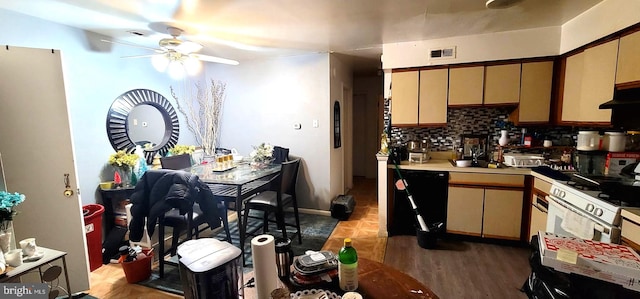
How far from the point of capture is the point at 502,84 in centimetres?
287

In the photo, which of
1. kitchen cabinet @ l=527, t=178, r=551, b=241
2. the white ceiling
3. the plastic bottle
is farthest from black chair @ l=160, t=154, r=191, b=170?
kitchen cabinet @ l=527, t=178, r=551, b=241

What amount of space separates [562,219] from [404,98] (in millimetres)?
1803

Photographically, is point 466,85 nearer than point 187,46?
No

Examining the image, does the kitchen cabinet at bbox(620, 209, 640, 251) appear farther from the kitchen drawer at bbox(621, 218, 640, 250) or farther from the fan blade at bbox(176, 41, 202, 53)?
the fan blade at bbox(176, 41, 202, 53)

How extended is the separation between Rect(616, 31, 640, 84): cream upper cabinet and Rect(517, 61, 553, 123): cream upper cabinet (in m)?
0.74

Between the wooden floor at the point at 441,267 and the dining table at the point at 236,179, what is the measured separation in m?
0.91

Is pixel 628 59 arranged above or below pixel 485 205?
above

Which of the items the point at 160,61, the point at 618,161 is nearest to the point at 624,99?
the point at 618,161

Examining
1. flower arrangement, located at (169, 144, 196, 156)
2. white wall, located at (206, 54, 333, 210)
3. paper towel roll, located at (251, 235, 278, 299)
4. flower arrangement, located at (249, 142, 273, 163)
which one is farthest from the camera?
white wall, located at (206, 54, 333, 210)

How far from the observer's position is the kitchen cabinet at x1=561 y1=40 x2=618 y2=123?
2.11 metres

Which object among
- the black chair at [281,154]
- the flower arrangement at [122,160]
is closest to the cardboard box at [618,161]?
the black chair at [281,154]

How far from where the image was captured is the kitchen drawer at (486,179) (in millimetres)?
2717

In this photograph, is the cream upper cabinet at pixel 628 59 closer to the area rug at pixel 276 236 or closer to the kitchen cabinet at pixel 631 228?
the kitchen cabinet at pixel 631 228

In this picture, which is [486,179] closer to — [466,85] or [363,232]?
[466,85]
